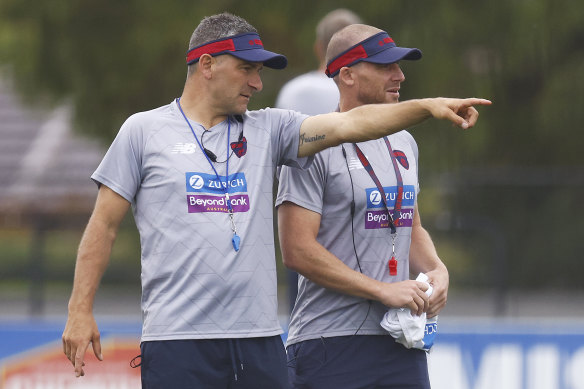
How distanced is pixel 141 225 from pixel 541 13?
8.42 meters

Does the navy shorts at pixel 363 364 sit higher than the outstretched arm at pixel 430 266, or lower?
lower

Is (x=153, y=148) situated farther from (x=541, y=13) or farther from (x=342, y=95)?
(x=541, y=13)

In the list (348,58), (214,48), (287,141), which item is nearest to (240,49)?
(214,48)

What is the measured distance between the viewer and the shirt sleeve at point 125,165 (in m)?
3.69

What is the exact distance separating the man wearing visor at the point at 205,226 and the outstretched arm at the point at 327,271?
0.23 meters

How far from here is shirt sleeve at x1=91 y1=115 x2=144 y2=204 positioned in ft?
12.1

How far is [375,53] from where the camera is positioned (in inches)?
160

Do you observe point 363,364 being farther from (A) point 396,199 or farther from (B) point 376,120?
(B) point 376,120

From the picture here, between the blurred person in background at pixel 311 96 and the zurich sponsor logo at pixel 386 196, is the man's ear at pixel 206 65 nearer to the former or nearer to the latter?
the zurich sponsor logo at pixel 386 196

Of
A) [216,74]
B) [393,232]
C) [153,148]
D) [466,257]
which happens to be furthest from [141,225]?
[466,257]

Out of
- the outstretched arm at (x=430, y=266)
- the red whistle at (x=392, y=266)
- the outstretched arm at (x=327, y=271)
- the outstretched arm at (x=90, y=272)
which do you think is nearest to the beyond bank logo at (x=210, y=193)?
the outstretched arm at (x=90, y=272)

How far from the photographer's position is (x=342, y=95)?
13.7 feet

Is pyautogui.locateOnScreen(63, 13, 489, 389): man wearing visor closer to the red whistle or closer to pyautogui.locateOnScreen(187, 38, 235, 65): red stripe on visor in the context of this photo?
pyautogui.locateOnScreen(187, 38, 235, 65): red stripe on visor

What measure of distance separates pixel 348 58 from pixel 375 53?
113 millimetres
